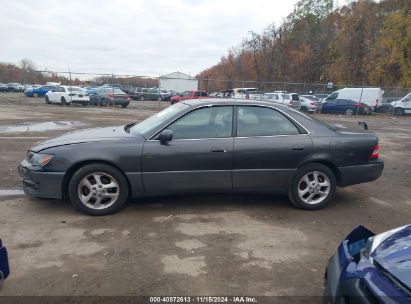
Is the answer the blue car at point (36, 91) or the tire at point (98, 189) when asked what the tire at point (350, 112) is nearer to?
the tire at point (98, 189)

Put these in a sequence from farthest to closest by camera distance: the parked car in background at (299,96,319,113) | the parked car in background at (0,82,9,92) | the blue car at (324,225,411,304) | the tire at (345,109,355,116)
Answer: the parked car in background at (0,82,9,92) → the parked car in background at (299,96,319,113) → the tire at (345,109,355,116) → the blue car at (324,225,411,304)

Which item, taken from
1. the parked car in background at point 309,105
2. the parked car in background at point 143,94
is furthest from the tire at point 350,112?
the parked car in background at point 143,94

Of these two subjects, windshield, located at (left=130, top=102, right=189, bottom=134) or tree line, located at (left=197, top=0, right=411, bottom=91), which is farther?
tree line, located at (left=197, top=0, right=411, bottom=91)

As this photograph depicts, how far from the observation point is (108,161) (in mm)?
4703

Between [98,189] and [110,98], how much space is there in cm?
2528

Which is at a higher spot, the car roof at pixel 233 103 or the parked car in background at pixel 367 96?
the car roof at pixel 233 103

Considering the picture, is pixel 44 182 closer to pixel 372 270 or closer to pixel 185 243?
pixel 185 243

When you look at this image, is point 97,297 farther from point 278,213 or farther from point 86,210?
point 278,213

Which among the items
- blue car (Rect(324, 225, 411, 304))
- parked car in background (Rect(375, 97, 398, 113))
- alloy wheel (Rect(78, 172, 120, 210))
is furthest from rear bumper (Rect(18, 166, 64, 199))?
parked car in background (Rect(375, 97, 398, 113))

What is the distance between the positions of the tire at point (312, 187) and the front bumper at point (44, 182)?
9.93 feet

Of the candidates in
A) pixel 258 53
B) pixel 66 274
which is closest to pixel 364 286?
pixel 66 274

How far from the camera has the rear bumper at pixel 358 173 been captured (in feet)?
17.2

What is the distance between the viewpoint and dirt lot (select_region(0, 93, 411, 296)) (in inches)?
129

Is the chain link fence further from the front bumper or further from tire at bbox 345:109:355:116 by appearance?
the front bumper
